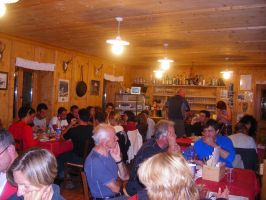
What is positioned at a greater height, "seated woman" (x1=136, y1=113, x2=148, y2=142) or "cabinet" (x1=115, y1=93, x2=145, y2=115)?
"cabinet" (x1=115, y1=93, x2=145, y2=115)

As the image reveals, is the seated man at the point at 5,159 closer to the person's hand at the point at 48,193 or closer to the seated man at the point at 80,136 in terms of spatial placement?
the person's hand at the point at 48,193

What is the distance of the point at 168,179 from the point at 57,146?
3.79 meters

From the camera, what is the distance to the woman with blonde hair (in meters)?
1.50

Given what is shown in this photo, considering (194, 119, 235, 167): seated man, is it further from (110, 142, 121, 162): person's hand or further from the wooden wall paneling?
the wooden wall paneling

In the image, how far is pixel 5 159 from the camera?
2229mm

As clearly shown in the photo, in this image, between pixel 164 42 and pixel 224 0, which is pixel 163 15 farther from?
pixel 164 42

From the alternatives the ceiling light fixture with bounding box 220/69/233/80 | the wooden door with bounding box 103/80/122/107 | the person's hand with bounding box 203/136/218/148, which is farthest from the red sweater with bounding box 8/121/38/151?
the ceiling light fixture with bounding box 220/69/233/80

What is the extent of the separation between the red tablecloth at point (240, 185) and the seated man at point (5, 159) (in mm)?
1685

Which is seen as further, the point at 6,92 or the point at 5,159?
the point at 6,92

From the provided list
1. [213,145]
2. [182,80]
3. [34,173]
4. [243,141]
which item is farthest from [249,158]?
[182,80]

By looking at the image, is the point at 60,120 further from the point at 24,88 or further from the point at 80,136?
the point at 80,136

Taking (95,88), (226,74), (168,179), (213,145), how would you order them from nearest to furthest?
1. (168,179)
2. (213,145)
3. (226,74)
4. (95,88)

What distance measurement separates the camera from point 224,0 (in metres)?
Result: 3.69

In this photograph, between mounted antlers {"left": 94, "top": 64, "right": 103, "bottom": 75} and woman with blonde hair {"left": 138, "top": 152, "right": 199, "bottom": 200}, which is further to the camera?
mounted antlers {"left": 94, "top": 64, "right": 103, "bottom": 75}
